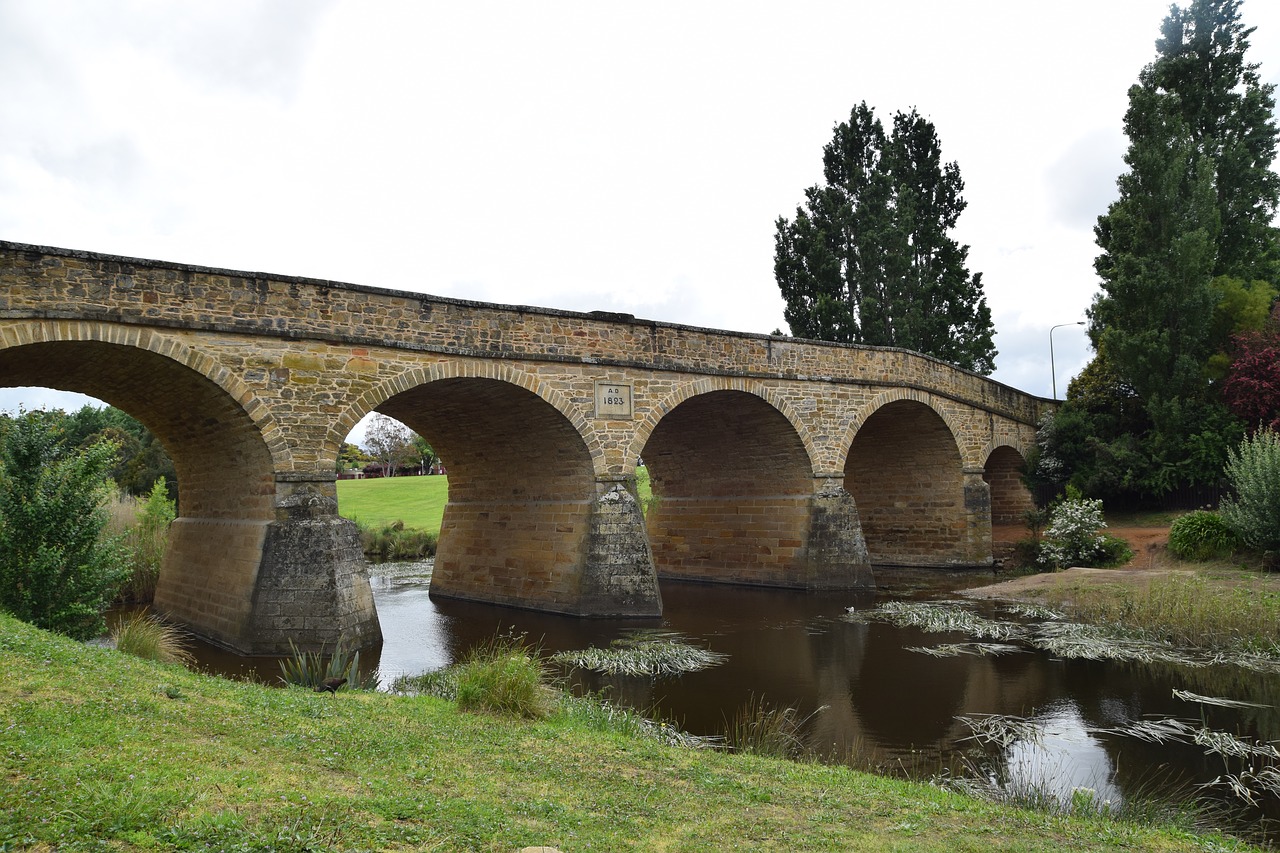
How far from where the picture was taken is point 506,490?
1736cm

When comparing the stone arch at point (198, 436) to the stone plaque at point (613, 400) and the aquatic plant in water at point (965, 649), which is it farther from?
the aquatic plant in water at point (965, 649)

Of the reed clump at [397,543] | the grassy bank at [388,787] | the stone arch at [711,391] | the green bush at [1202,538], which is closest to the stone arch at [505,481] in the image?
the stone arch at [711,391]

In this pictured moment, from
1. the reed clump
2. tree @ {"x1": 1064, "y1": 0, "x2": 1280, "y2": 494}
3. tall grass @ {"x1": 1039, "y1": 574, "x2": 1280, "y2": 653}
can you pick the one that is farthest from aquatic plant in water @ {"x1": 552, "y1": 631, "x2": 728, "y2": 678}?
the reed clump

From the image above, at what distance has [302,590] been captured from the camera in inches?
466

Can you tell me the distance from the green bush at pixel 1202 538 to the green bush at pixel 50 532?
18495 millimetres

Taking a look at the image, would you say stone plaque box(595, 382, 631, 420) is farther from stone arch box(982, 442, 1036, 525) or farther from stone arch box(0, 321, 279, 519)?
stone arch box(982, 442, 1036, 525)

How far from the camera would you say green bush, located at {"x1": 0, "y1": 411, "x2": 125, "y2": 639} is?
9.28 meters

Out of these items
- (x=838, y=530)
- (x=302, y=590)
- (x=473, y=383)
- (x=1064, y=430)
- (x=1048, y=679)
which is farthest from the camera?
(x=1064, y=430)

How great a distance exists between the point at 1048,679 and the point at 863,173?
25738 millimetres

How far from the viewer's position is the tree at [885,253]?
29984 millimetres

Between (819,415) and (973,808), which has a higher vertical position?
(819,415)

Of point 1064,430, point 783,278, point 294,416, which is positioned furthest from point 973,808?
point 783,278

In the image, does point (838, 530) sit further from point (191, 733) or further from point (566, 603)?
point (191, 733)

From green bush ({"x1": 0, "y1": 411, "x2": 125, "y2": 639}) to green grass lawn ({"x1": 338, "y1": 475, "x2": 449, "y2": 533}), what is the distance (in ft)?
60.2
